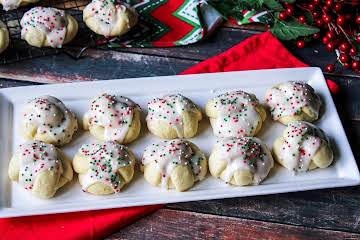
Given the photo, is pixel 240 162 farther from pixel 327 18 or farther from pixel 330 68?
pixel 327 18

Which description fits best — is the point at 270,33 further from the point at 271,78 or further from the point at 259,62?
the point at 271,78

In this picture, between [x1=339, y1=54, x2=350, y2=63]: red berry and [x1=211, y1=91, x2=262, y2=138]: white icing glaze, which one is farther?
[x1=339, y1=54, x2=350, y2=63]: red berry

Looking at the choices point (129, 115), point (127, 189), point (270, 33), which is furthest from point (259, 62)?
point (127, 189)

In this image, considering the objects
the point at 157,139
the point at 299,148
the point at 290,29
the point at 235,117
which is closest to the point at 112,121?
the point at 157,139

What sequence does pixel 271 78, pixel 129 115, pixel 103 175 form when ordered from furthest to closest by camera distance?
pixel 271 78 → pixel 129 115 → pixel 103 175

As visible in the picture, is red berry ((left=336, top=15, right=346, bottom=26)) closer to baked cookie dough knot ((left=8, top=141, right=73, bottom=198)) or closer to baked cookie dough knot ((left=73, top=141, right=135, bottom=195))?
baked cookie dough knot ((left=73, top=141, right=135, bottom=195))

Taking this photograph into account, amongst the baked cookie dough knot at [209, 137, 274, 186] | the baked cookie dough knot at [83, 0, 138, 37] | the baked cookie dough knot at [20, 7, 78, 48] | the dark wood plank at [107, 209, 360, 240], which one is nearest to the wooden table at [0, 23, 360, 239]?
the dark wood plank at [107, 209, 360, 240]
